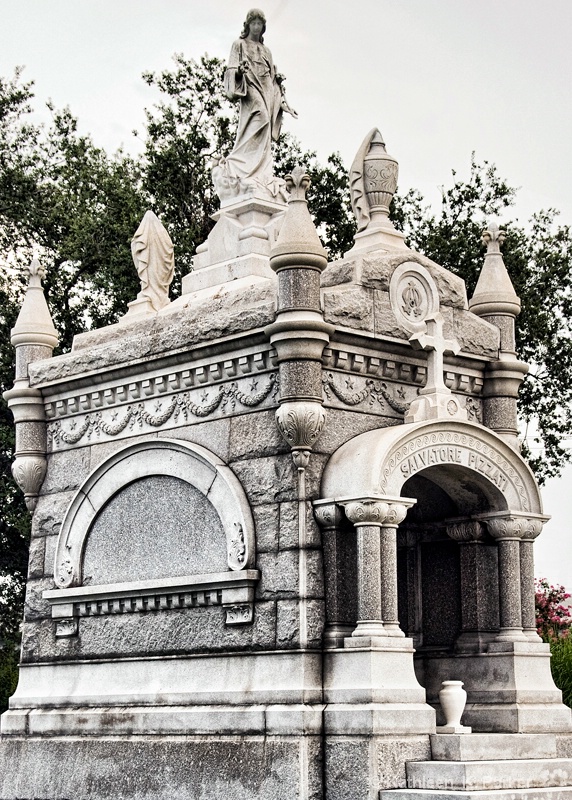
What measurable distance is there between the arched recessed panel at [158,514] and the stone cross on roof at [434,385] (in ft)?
5.53

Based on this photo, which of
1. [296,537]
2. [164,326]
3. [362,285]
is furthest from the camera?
[164,326]

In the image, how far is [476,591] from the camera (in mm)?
12617

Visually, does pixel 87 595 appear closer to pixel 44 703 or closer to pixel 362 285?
pixel 44 703

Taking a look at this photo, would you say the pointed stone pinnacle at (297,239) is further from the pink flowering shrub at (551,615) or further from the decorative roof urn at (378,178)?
the pink flowering shrub at (551,615)

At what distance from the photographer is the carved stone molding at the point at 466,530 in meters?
12.6

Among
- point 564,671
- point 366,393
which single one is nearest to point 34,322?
point 366,393

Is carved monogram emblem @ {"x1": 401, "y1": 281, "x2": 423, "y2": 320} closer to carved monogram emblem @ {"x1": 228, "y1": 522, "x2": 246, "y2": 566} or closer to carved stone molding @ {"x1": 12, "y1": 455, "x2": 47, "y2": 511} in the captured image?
carved monogram emblem @ {"x1": 228, "y1": 522, "x2": 246, "y2": 566}

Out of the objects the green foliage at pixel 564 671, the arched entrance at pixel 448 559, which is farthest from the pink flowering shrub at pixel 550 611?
the arched entrance at pixel 448 559

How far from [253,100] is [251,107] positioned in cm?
7

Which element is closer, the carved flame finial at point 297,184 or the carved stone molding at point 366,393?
the carved flame finial at point 297,184

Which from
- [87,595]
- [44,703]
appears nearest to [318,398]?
[87,595]

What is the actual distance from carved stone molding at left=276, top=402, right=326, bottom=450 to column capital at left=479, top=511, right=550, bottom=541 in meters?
1.98

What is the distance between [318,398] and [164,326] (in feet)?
6.94

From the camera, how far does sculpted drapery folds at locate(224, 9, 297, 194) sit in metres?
13.7
